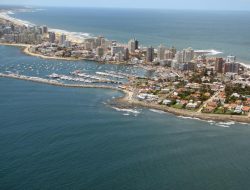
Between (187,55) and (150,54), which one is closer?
(187,55)

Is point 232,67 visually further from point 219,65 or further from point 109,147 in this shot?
point 109,147

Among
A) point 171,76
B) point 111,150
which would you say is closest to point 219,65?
point 171,76

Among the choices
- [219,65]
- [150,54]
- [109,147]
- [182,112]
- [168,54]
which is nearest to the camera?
[109,147]

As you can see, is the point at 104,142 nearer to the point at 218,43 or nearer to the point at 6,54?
the point at 6,54

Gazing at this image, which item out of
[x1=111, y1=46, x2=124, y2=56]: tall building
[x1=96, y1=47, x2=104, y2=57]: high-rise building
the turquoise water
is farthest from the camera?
[x1=96, y1=47, x2=104, y2=57]: high-rise building

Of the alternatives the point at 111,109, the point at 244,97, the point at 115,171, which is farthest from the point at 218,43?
the point at 115,171

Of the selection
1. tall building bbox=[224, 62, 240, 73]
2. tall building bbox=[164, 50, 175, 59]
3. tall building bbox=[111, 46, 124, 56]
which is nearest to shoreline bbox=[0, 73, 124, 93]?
tall building bbox=[224, 62, 240, 73]

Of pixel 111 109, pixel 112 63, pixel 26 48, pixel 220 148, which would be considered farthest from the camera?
pixel 26 48

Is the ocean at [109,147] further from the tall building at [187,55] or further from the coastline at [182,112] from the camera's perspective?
the tall building at [187,55]

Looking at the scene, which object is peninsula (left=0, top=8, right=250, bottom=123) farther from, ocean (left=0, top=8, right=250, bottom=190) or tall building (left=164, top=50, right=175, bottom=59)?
ocean (left=0, top=8, right=250, bottom=190)
